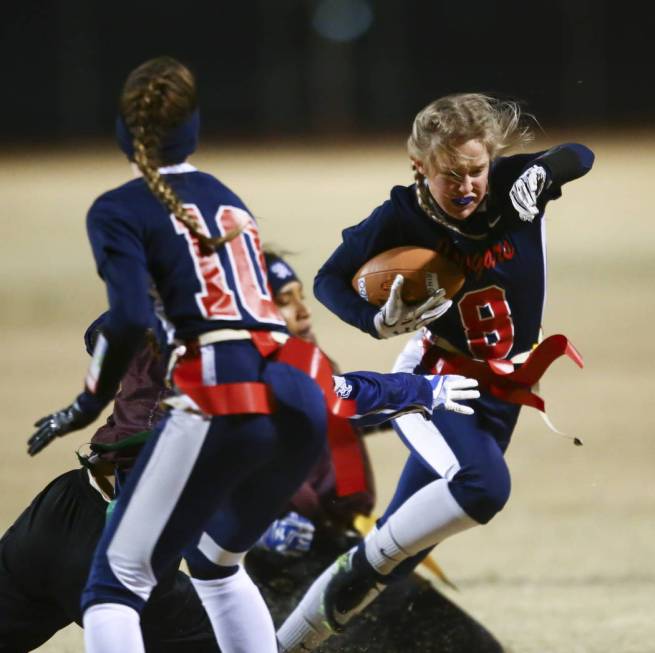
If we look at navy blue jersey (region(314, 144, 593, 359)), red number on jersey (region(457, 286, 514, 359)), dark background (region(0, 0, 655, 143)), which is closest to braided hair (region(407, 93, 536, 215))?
navy blue jersey (region(314, 144, 593, 359))

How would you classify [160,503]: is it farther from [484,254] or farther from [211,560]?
[484,254]

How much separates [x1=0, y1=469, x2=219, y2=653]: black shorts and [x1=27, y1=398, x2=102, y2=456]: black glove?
32cm

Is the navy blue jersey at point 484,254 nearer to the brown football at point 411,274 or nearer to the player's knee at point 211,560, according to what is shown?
the brown football at point 411,274

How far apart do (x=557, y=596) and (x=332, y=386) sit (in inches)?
65.0

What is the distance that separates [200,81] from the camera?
16312 millimetres

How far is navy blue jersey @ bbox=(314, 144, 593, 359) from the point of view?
3262 mm

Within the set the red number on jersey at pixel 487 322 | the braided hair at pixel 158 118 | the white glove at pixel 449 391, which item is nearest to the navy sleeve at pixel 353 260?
the red number on jersey at pixel 487 322

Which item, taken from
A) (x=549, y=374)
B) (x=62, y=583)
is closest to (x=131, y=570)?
(x=62, y=583)

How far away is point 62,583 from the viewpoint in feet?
8.97

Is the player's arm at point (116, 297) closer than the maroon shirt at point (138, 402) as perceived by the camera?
Yes

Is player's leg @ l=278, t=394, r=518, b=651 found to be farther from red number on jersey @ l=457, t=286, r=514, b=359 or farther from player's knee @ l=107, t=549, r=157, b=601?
player's knee @ l=107, t=549, r=157, b=601

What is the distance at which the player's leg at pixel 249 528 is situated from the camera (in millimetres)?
2426

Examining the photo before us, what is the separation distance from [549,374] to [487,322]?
3752 mm

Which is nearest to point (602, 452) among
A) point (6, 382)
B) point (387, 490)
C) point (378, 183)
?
point (387, 490)
